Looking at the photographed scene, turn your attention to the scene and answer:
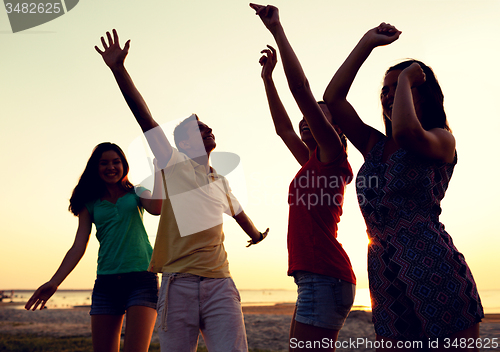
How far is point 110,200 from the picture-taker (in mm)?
3672

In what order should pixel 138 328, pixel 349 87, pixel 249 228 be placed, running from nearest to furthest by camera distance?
pixel 349 87, pixel 138 328, pixel 249 228

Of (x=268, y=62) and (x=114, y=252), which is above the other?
(x=268, y=62)

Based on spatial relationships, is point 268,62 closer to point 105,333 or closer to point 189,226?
point 189,226

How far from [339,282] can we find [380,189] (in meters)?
0.74

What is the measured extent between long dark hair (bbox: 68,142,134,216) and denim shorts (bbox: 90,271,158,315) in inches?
31.3

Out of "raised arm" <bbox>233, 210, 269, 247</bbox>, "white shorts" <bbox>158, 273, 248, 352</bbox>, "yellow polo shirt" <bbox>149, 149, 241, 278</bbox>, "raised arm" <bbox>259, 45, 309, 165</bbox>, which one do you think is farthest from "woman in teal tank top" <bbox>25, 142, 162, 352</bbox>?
"raised arm" <bbox>259, 45, 309, 165</bbox>

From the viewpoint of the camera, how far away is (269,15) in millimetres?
2318

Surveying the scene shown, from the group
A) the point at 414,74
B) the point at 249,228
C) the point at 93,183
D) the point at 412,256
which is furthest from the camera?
the point at 93,183

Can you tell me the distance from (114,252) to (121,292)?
0.35m

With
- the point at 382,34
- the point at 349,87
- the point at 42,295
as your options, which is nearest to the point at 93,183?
the point at 42,295

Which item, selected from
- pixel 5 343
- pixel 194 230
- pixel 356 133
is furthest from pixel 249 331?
pixel 356 133

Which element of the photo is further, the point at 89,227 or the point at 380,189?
the point at 89,227

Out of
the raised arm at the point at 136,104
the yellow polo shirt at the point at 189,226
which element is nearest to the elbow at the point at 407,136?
the yellow polo shirt at the point at 189,226

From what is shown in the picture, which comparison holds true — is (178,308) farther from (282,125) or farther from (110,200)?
(282,125)
